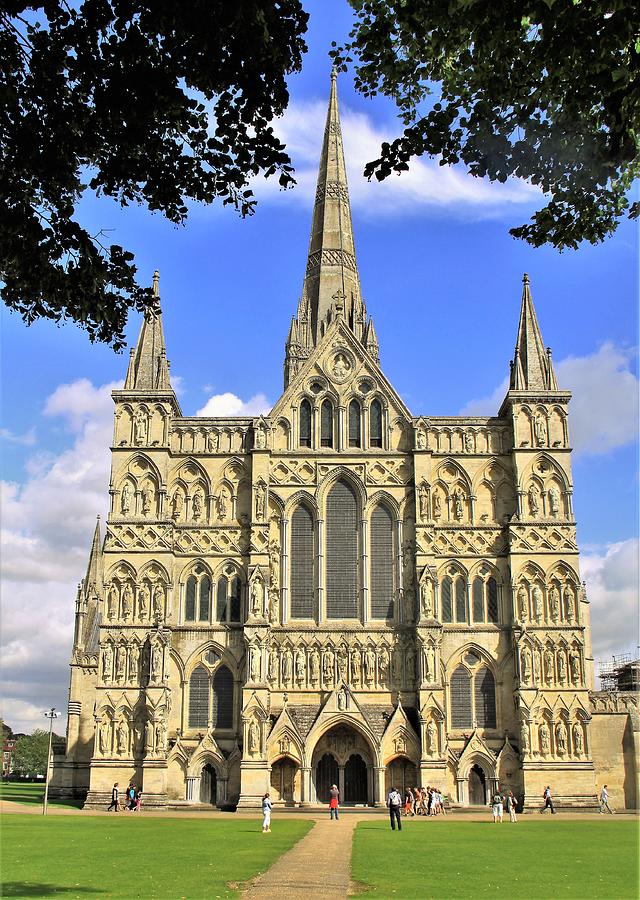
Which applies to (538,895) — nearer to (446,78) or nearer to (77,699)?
(446,78)

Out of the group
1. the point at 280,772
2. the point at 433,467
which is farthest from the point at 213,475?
the point at 280,772

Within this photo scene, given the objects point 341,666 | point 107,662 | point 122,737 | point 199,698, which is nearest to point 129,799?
point 122,737

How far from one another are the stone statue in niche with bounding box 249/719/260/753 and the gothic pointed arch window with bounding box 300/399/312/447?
16.0 meters

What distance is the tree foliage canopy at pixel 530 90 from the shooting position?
11.3 meters

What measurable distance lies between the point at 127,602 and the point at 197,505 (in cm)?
666

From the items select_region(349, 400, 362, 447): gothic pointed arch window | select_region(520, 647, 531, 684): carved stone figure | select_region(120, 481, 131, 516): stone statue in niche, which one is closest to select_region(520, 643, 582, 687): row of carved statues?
select_region(520, 647, 531, 684): carved stone figure

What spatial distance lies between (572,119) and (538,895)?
1343 cm

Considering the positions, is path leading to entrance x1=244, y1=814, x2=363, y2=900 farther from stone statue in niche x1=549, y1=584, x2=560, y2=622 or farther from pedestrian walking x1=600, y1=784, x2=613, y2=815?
stone statue in niche x1=549, y1=584, x2=560, y2=622

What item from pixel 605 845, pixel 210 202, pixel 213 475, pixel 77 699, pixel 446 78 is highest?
pixel 213 475

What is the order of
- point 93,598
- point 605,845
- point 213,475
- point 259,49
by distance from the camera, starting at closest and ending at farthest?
point 259,49, point 605,845, point 213,475, point 93,598

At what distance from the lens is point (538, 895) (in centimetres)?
1794

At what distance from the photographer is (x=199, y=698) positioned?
5222 centimetres

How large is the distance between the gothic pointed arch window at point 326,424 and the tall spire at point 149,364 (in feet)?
29.6

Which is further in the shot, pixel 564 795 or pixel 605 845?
pixel 564 795
